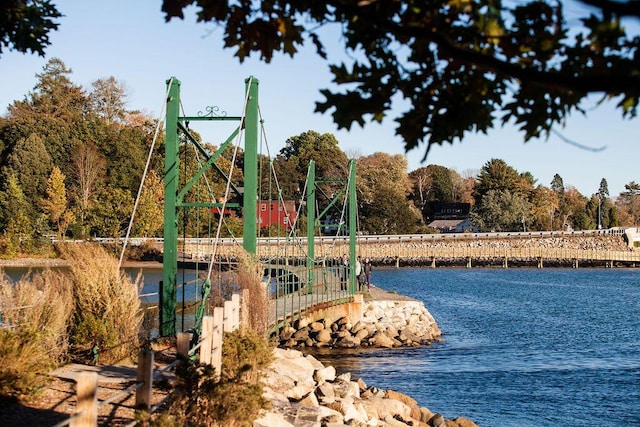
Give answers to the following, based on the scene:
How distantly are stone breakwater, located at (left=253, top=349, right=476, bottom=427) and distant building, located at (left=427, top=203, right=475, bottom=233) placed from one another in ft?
280

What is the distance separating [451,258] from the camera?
77.1 meters

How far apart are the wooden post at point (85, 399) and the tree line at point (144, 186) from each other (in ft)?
107

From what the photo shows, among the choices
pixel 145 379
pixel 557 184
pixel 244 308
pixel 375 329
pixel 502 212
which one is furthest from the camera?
pixel 557 184

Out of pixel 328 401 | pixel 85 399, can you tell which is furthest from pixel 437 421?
pixel 85 399

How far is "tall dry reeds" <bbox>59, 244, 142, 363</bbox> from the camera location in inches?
428

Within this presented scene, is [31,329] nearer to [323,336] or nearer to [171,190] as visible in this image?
[171,190]

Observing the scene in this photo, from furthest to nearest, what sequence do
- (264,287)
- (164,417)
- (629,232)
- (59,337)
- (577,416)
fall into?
(629,232) < (577,416) < (264,287) < (59,337) < (164,417)

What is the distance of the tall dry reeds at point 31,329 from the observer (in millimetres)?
7992

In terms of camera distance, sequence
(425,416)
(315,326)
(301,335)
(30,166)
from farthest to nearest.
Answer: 1. (30,166)
2. (315,326)
3. (301,335)
4. (425,416)

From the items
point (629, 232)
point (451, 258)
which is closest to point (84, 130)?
point (451, 258)

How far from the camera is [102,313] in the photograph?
36.3ft

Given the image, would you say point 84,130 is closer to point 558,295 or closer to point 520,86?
point 558,295

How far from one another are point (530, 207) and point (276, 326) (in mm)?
80379

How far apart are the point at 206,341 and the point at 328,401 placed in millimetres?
4558
